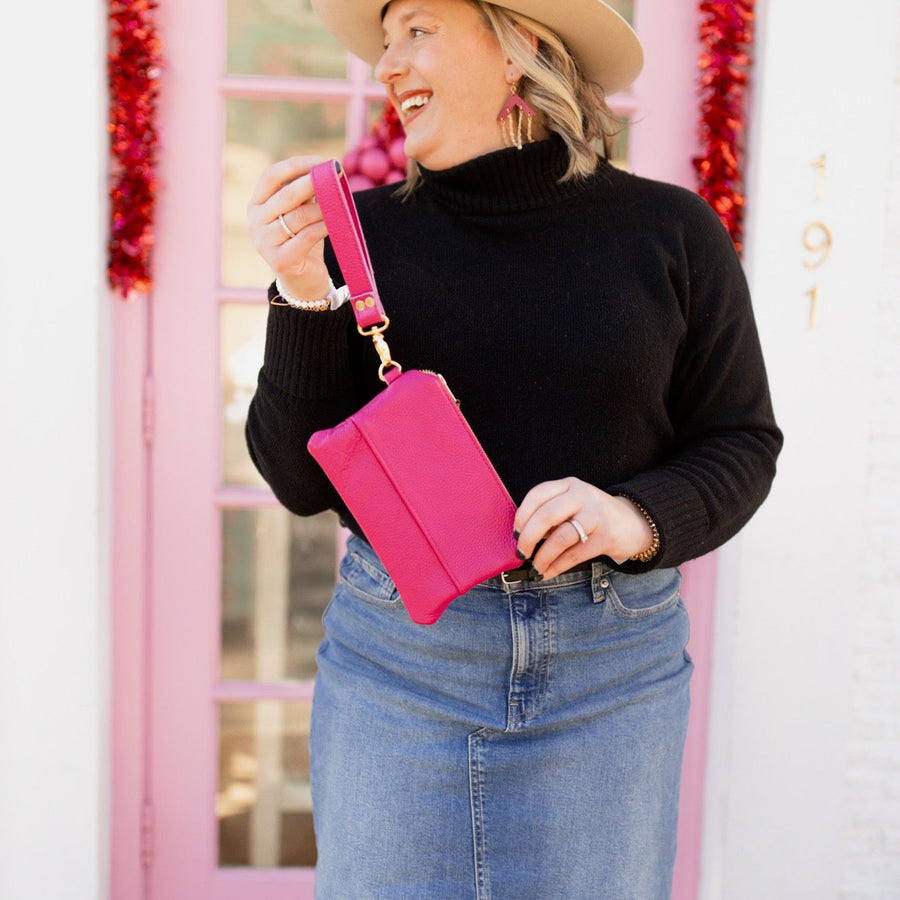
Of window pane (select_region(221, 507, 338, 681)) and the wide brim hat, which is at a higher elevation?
the wide brim hat

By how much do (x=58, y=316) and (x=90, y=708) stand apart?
0.79 m

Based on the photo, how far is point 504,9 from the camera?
1.40 meters

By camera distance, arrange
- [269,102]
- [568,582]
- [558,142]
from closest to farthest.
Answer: [568,582], [558,142], [269,102]

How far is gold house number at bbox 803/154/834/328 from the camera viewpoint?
1.94 metres

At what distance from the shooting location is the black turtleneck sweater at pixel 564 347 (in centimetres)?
132


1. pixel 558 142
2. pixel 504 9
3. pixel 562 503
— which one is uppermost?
pixel 504 9

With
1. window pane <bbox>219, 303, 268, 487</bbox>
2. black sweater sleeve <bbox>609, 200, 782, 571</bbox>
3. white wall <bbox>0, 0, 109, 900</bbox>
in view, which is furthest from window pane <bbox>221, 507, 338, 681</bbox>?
black sweater sleeve <bbox>609, 200, 782, 571</bbox>

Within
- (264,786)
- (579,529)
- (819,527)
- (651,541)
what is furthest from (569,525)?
(264,786)

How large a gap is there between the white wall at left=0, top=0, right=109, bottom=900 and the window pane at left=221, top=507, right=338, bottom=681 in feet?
0.94

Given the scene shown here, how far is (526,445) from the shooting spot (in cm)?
133

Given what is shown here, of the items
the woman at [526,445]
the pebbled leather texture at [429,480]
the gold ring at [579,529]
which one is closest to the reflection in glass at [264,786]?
the woman at [526,445]

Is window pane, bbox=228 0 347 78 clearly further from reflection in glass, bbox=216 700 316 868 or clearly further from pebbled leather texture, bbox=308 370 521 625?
reflection in glass, bbox=216 700 316 868

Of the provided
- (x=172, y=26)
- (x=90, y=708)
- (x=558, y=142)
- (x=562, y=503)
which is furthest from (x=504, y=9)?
(x=90, y=708)

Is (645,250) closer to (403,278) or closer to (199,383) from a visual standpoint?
(403,278)
